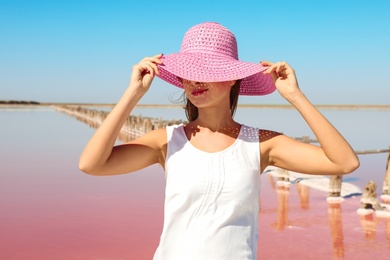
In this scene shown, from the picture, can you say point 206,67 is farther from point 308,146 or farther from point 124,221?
point 124,221

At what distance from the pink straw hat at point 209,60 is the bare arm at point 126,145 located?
0.31 feet

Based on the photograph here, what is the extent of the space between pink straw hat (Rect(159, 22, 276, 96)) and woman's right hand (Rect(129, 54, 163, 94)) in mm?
53

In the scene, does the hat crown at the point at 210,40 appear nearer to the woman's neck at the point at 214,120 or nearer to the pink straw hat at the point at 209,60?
the pink straw hat at the point at 209,60

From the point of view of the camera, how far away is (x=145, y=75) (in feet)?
6.73

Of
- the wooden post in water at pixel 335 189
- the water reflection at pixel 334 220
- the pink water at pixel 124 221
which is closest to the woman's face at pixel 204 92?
the pink water at pixel 124 221

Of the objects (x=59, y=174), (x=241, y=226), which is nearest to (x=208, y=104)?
(x=241, y=226)

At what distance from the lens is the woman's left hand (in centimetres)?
207

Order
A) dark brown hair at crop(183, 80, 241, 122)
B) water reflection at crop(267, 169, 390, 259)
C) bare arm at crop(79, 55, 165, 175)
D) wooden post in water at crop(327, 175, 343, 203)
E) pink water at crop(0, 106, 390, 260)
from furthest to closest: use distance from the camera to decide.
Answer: wooden post in water at crop(327, 175, 343, 203) < water reflection at crop(267, 169, 390, 259) < pink water at crop(0, 106, 390, 260) < dark brown hair at crop(183, 80, 241, 122) < bare arm at crop(79, 55, 165, 175)

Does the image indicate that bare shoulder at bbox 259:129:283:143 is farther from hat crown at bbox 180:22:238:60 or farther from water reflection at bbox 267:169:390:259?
water reflection at bbox 267:169:390:259

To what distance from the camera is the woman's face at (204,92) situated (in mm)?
2072

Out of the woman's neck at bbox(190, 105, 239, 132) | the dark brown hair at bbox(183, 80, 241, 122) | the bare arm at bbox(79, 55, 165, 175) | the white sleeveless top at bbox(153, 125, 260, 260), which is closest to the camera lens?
the white sleeveless top at bbox(153, 125, 260, 260)

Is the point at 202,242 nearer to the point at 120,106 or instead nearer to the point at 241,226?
the point at 241,226

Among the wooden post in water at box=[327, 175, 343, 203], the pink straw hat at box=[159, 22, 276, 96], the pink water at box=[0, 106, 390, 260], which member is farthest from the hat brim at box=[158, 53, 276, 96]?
the wooden post in water at box=[327, 175, 343, 203]

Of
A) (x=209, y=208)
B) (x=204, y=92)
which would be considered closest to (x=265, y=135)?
(x=204, y=92)
